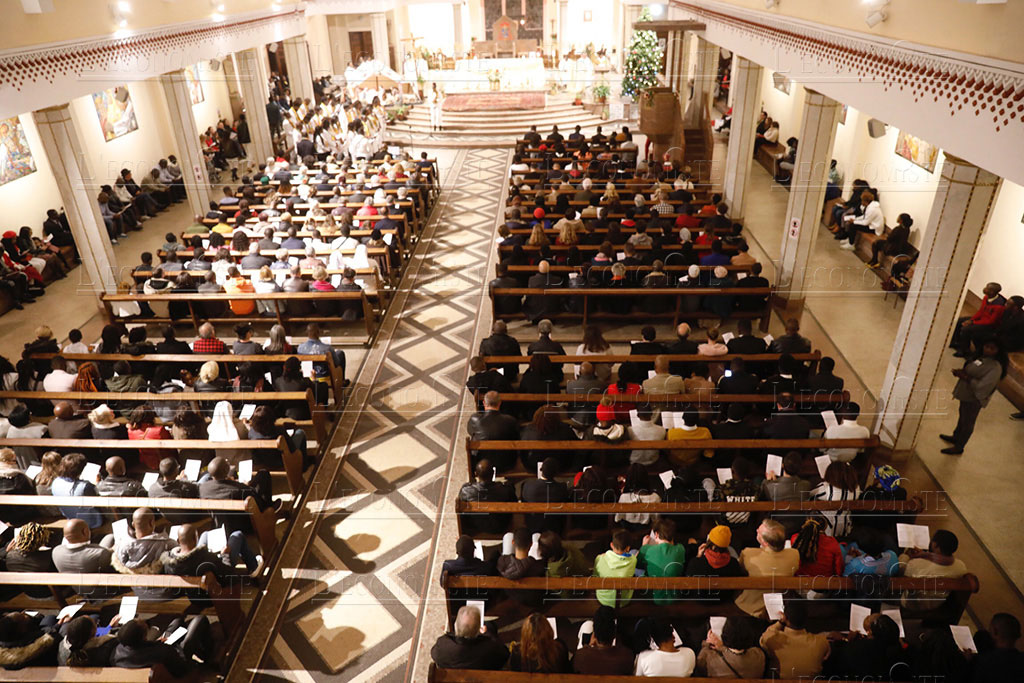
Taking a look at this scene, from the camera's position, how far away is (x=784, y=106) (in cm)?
1625

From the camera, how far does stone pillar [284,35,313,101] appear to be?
1841 cm

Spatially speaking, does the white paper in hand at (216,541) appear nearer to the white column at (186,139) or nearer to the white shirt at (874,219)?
the white column at (186,139)

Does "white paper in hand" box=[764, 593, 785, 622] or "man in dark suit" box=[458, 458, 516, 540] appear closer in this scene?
"white paper in hand" box=[764, 593, 785, 622]

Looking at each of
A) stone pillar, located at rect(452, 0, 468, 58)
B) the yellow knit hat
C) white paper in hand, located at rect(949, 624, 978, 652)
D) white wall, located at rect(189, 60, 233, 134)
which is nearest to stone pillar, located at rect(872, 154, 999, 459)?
white paper in hand, located at rect(949, 624, 978, 652)

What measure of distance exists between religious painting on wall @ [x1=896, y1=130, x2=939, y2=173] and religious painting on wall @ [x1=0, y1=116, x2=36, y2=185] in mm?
14239

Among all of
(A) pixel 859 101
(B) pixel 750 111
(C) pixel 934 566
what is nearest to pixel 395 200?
(B) pixel 750 111

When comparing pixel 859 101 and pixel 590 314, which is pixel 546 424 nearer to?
pixel 590 314

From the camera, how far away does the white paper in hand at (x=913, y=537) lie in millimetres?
4770

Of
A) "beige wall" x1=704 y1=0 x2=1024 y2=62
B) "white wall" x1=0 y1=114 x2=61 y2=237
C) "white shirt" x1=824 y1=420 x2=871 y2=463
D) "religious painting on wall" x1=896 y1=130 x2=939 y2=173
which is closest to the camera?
"beige wall" x1=704 y1=0 x2=1024 y2=62

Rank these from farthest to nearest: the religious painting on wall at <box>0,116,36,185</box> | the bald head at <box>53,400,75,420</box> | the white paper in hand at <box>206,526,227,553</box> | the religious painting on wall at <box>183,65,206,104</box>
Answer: the religious painting on wall at <box>183,65,206,104</box> → the religious painting on wall at <box>0,116,36,185</box> → the bald head at <box>53,400,75,420</box> → the white paper in hand at <box>206,526,227,553</box>

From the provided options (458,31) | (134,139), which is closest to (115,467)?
(134,139)

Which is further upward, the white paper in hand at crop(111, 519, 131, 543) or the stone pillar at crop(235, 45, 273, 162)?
the stone pillar at crop(235, 45, 273, 162)

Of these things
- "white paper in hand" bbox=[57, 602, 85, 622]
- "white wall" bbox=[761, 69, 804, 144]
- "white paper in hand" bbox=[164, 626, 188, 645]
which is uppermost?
"white wall" bbox=[761, 69, 804, 144]

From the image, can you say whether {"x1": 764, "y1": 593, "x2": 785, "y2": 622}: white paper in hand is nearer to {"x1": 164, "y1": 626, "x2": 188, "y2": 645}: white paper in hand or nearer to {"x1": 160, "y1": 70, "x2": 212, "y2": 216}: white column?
{"x1": 164, "y1": 626, "x2": 188, "y2": 645}: white paper in hand
